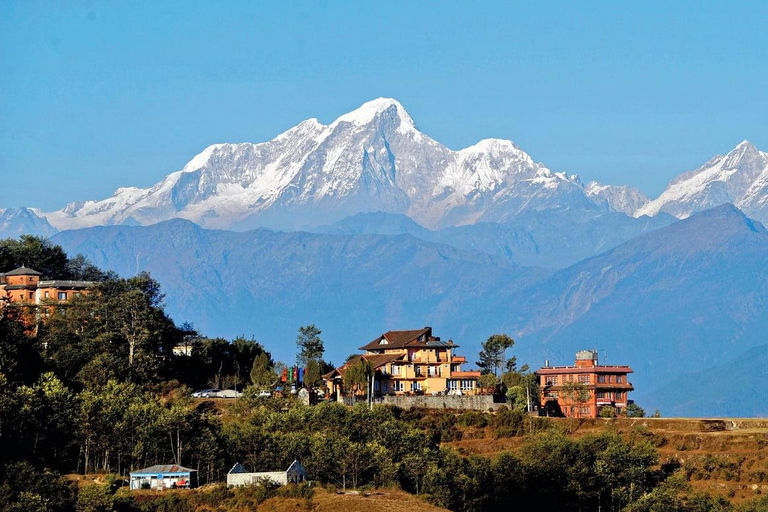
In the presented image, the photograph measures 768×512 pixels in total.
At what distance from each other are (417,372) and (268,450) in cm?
4112

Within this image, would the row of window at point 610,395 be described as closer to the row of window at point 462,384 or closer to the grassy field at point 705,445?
the row of window at point 462,384

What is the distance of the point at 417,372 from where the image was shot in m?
156

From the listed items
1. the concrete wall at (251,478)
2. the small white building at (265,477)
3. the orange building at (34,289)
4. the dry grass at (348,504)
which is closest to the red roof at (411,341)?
the orange building at (34,289)

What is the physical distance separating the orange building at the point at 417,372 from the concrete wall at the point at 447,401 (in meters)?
6.94

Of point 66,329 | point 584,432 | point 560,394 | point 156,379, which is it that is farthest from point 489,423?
point 66,329

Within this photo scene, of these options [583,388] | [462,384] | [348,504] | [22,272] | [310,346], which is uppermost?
[22,272]

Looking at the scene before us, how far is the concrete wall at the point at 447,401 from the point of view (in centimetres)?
14538

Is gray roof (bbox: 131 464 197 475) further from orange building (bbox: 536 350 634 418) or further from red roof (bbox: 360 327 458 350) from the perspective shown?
orange building (bbox: 536 350 634 418)

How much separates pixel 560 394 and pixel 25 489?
250 ft

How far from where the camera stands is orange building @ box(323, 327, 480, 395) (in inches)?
6078

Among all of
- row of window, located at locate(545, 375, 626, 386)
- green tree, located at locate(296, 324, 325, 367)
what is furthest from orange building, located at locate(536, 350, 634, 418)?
green tree, located at locate(296, 324, 325, 367)

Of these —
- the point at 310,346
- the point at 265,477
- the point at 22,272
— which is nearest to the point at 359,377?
the point at 310,346

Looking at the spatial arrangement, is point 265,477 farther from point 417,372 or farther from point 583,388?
point 583,388

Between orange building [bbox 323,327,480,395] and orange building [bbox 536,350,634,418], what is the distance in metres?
10.0
